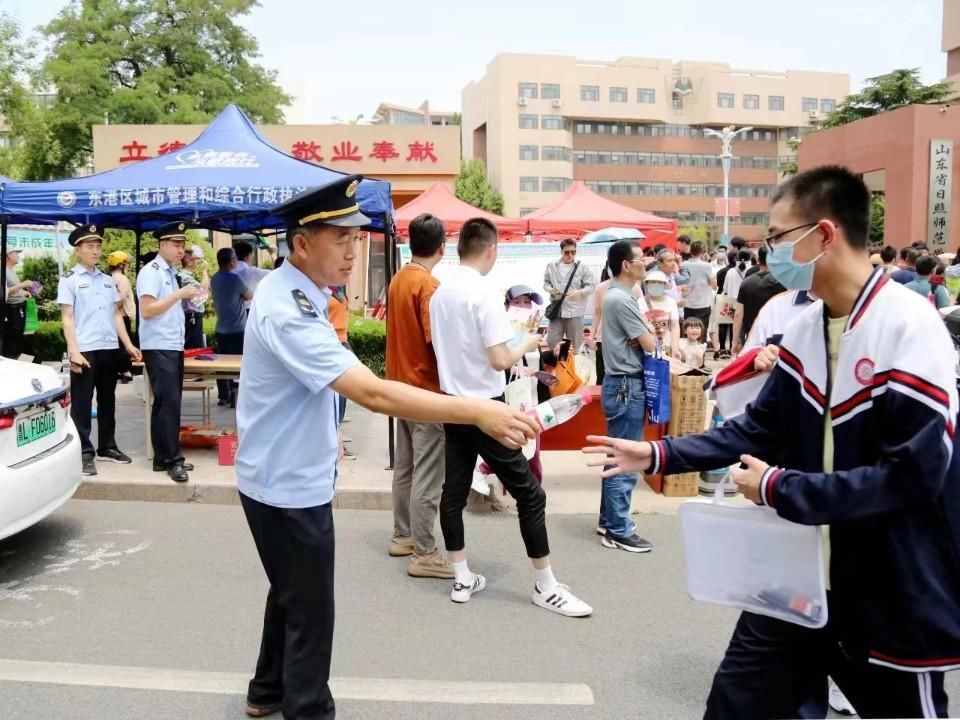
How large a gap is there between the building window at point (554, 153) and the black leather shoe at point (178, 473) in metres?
62.2

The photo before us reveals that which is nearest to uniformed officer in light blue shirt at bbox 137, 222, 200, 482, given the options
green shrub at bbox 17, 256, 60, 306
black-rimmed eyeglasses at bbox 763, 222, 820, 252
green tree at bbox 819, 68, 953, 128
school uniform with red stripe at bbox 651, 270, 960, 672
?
black-rimmed eyeglasses at bbox 763, 222, 820, 252

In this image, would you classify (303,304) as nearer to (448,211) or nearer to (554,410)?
(554,410)

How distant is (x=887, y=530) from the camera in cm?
201

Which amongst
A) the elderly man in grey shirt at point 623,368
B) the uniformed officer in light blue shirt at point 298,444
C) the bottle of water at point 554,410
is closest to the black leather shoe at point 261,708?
the uniformed officer in light blue shirt at point 298,444

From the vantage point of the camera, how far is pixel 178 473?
6480mm

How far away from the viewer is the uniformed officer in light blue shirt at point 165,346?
6.41 m

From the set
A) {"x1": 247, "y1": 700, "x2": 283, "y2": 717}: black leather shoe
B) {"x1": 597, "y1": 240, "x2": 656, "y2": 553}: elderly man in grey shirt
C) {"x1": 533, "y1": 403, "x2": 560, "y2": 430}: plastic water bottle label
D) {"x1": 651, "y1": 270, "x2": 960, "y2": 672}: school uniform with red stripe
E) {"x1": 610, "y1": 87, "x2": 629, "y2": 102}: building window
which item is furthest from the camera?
{"x1": 610, "y1": 87, "x2": 629, "y2": 102}: building window

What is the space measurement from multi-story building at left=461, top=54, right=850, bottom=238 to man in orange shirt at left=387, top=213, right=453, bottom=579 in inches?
2411

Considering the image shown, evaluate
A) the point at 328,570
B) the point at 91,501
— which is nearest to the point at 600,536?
the point at 328,570

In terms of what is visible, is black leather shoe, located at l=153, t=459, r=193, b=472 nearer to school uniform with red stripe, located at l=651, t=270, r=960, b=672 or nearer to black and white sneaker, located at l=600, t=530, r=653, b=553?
black and white sneaker, located at l=600, t=530, r=653, b=553

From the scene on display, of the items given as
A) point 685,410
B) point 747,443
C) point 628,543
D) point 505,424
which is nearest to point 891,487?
point 747,443

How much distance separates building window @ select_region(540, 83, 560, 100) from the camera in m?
66.4

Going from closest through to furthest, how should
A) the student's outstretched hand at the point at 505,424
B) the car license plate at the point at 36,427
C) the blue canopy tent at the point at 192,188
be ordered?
the student's outstretched hand at the point at 505,424 → the car license plate at the point at 36,427 → the blue canopy tent at the point at 192,188

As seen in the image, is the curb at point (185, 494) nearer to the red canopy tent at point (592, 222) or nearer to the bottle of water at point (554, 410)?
the bottle of water at point (554, 410)
